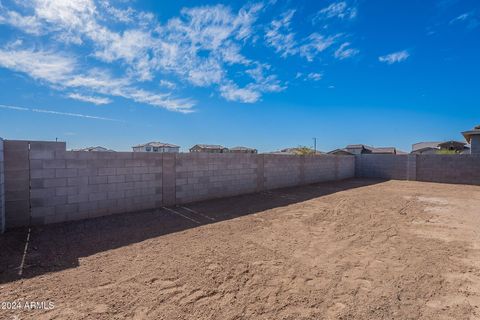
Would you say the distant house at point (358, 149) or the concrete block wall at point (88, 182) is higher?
the distant house at point (358, 149)

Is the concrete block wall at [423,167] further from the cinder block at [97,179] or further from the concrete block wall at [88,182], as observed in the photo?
the cinder block at [97,179]

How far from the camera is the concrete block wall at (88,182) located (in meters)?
4.09

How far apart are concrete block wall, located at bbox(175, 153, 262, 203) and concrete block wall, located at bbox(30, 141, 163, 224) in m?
0.62

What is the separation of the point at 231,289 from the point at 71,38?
6.73m

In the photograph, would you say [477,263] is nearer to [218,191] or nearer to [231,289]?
[231,289]

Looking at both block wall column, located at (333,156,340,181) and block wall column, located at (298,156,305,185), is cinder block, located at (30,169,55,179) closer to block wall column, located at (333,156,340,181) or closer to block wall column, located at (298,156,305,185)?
block wall column, located at (298,156,305,185)

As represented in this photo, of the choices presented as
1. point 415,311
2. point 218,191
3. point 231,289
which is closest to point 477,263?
point 415,311

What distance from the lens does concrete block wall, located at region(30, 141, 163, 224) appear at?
4090 mm

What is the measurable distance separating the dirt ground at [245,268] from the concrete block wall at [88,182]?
1.20ft

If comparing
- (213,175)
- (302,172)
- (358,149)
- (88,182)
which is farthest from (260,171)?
(358,149)

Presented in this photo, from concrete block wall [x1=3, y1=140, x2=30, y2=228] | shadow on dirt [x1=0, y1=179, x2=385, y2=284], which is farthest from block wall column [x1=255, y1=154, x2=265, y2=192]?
concrete block wall [x1=3, y1=140, x2=30, y2=228]

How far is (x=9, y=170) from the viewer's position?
12.4 feet

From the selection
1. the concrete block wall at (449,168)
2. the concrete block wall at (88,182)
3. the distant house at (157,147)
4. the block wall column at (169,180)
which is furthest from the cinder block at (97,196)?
the distant house at (157,147)

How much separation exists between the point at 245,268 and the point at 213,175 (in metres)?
4.26
